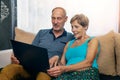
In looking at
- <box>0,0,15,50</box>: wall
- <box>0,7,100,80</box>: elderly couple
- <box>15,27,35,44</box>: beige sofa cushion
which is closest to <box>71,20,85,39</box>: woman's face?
<box>0,7,100,80</box>: elderly couple

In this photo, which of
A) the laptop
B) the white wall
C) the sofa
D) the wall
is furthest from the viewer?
the wall

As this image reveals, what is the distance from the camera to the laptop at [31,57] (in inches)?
75.1

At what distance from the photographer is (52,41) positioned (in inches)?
97.7

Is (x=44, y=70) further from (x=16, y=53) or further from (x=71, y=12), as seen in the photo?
(x=71, y=12)

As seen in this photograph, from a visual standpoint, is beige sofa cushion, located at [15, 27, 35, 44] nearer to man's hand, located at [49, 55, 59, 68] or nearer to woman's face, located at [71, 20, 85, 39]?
man's hand, located at [49, 55, 59, 68]

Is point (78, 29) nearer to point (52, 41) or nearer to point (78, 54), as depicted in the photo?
point (78, 54)

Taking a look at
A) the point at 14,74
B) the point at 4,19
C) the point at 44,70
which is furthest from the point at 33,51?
the point at 4,19

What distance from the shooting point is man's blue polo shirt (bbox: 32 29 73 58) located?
2438 mm

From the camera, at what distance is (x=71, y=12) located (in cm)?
306

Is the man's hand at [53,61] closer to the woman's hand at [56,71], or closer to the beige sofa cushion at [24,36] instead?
the woman's hand at [56,71]

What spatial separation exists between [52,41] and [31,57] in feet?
1.66

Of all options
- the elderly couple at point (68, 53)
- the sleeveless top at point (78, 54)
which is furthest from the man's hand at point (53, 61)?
the sleeveless top at point (78, 54)

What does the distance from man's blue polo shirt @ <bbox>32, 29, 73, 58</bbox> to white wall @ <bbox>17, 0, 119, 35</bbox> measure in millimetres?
589

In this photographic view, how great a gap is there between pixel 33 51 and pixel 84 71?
467mm
